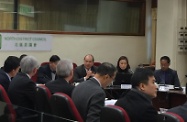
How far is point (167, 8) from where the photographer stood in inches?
312

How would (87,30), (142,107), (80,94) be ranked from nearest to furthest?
(142,107) < (80,94) < (87,30)

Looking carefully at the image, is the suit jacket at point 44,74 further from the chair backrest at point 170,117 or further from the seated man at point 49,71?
the chair backrest at point 170,117

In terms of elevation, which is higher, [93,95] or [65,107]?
[93,95]

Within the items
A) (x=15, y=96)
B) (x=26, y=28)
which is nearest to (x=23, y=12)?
(x=26, y=28)

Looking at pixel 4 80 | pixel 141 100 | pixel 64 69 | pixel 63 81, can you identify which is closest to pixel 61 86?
pixel 63 81

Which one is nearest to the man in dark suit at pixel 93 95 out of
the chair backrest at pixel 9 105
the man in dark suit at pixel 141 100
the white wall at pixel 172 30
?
the man in dark suit at pixel 141 100

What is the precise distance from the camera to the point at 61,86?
3635 millimetres

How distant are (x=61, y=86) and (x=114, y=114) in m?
1.22

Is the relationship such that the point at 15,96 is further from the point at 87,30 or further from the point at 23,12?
the point at 87,30

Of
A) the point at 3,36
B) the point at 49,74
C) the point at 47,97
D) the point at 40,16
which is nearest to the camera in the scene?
the point at 47,97

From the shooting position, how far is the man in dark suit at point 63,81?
362 cm

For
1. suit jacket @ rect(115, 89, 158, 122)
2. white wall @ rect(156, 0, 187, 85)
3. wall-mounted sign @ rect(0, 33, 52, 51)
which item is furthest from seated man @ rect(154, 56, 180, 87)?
suit jacket @ rect(115, 89, 158, 122)

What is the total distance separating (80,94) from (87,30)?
5105 mm

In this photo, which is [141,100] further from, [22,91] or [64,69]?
[22,91]
